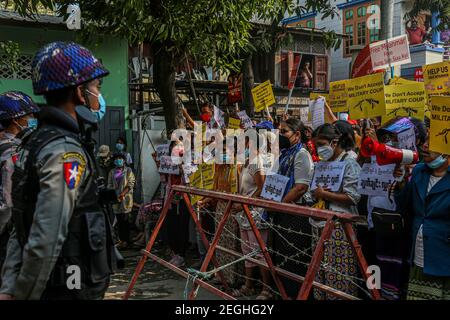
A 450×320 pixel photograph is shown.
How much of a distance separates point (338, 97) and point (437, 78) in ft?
3.87

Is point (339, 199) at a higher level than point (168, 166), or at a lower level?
lower

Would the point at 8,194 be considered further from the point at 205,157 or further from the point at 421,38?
the point at 421,38

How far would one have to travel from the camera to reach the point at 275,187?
4.74 metres

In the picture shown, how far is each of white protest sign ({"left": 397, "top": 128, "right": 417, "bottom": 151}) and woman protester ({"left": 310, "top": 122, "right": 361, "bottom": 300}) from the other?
597mm

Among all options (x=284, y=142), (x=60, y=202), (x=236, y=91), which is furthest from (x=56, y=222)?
(x=236, y=91)

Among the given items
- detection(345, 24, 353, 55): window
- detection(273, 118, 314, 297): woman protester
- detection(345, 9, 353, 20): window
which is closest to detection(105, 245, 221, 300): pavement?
detection(273, 118, 314, 297): woman protester

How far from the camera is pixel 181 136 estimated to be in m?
7.09

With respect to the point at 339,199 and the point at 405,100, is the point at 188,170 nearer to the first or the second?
the point at 339,199

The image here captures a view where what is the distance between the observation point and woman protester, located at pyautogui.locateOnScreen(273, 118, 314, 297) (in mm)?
4805

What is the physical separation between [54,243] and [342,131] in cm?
317

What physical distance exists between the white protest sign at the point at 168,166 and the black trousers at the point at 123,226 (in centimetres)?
150

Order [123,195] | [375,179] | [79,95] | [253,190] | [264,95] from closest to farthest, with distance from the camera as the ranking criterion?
[79,95] → [375,179] → [253,190] → [264,95] → [123,195]

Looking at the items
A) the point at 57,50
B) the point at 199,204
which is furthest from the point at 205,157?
the point at 57,50

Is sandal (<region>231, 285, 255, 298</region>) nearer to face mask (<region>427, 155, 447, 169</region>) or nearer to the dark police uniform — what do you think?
face mask (<region>427, 155, 447, 169</region>)
